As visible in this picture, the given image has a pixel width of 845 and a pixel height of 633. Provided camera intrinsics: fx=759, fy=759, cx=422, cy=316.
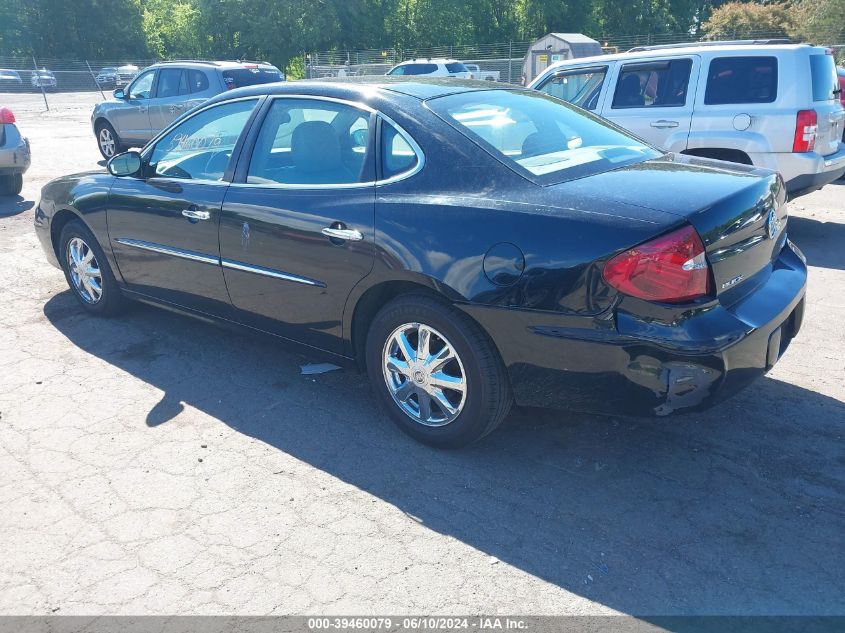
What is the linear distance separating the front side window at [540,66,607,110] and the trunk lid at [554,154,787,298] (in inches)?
192

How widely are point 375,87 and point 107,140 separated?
12.3m

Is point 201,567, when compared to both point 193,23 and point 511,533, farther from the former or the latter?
point 193,23

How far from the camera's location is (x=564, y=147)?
12.8 ft

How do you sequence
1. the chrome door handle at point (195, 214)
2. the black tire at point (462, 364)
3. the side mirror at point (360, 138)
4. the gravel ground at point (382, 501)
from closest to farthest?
1. the gravel ground at point (382, 501)
2. the black tire at point (462, 364)
3. the side mirror at point (360, 138)
4. the chrome door handle at point (195, 214)

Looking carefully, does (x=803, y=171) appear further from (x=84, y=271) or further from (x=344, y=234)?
(x=84, y=271)

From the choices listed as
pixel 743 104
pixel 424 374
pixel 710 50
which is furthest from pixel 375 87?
pixel 710 50

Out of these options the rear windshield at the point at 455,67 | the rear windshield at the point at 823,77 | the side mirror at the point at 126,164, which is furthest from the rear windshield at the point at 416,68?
the side mirror at the point at 126,164

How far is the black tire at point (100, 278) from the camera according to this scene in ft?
17.9

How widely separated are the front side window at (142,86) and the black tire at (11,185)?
157 inches

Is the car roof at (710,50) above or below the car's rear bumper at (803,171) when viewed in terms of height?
above

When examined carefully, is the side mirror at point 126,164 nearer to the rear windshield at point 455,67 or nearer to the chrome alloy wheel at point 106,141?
the chrome alloy wheel at point 106,141

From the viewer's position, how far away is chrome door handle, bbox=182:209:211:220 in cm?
446

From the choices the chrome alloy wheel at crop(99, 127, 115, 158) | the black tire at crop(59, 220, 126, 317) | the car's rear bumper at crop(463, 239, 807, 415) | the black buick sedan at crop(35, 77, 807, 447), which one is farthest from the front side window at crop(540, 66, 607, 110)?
the chrome alloy wheel at crop(99, 127, 115, 158)

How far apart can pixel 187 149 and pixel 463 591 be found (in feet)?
11.2
